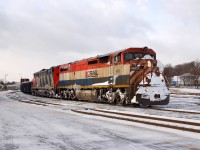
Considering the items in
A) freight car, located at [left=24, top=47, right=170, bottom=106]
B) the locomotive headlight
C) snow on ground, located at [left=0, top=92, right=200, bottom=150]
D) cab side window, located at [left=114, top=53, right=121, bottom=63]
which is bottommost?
snow on ground, located at [left=0, top=92, right=200, bottom=150]

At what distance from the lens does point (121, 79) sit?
66.7ft

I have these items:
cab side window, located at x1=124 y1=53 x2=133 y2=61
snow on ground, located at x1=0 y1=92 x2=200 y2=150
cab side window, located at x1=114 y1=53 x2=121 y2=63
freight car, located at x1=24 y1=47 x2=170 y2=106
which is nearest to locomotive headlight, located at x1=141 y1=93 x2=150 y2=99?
freight car, located at x1=24 y1=47 x2=170 y2=106

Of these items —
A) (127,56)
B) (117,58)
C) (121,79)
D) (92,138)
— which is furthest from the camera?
(117,58)

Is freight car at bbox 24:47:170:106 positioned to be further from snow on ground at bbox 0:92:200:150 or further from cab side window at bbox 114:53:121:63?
snow on ground at bbox 0:92:200:150

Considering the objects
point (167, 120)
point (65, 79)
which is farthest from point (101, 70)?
point (167, 120)

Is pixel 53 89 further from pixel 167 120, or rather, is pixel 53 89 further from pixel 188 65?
→ pixel 188 65

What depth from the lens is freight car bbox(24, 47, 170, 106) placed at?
1838cm

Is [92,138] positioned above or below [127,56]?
below

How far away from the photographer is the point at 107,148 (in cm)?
679

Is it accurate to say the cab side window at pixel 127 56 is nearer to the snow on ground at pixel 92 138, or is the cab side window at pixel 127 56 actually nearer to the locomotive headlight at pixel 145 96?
the locomotive headlight at pixel 145 96

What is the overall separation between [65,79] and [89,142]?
26.0 m

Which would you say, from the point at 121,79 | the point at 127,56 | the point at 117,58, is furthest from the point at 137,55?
the point at 121,79

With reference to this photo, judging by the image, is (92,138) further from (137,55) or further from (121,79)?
(137,55)

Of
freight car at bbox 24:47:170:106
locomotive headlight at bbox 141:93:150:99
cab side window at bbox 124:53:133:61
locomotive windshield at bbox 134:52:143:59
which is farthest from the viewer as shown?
locomotive windshield at bbox 134:52:143:59
